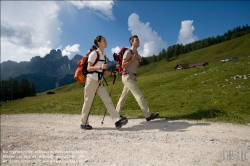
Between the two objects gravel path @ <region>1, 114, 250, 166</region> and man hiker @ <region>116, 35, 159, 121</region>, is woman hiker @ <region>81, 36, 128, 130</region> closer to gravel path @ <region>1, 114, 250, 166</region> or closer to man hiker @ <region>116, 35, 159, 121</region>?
man hiker @ <region>116, 35, 159, 121</region>

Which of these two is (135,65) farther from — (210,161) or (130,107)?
(130,107)

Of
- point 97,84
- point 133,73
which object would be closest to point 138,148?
point 97,84

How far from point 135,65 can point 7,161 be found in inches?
247

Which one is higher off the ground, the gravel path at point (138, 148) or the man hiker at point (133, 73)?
the man hiker at point (133, 73)

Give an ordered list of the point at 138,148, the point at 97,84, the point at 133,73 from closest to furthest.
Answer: the point at 138,148
the point at 97,84
the point at 133,73

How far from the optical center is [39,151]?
5184 millimetres

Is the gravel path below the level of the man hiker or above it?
below

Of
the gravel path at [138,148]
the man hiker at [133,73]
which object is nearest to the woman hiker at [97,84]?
the man hiker at [133,73]

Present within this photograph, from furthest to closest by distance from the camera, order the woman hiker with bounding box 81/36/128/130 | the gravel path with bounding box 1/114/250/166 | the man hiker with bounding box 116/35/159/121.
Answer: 1. the man hiker with bounding box 116/35/159/121
2. the woman hiker with bounding box 81/36/128/130
3. the gravel path with bounding box 1/114/250/166

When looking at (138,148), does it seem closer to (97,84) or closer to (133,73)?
(97,84)

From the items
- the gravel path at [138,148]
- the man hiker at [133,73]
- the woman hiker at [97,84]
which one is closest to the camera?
the gravel path at [138,148]

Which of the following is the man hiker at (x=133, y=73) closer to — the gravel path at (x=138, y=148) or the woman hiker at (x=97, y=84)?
the woman hiker at (x=97, y=84)

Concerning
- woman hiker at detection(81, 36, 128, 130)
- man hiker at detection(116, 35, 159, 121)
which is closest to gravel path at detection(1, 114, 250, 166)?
woman hiker at detection(81, 36, 128, 130)

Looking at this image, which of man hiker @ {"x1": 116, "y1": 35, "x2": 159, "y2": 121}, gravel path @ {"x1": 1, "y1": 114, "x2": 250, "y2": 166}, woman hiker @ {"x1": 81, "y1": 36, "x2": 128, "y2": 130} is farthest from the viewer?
man hiker @ {"x1": 116, "y1": 35, "x2": 159, "y2": 121}
